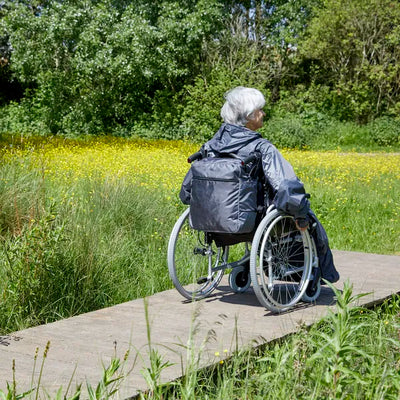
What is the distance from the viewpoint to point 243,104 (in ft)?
13.8

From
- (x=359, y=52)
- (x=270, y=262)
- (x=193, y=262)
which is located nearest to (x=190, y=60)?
(x=359, y=52)

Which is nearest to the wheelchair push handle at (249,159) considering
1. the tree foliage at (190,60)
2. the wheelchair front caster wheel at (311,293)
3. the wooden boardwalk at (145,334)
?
the wooden boardwalk at (145,334)

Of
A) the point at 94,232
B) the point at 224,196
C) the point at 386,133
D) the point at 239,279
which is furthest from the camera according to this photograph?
the point at 386,133

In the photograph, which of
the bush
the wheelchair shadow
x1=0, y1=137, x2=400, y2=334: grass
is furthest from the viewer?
the bush

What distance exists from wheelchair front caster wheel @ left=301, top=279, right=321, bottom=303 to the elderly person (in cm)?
16

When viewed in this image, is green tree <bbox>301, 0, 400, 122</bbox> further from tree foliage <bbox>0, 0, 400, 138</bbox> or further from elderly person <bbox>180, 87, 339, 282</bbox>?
elderly person <bbox>180, 87, 339, 282</bbox>

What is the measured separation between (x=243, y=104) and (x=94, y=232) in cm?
151

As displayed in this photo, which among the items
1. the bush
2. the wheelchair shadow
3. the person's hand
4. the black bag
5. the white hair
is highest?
the white hair

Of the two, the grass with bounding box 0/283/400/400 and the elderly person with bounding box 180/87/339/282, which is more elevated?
the elderly person with bounding box 180/87/339/282

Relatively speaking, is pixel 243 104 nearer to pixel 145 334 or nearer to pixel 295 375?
pixel 145 334

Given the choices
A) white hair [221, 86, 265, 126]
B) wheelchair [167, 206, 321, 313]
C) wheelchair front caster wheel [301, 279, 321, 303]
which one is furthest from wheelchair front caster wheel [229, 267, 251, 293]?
white hair [221, 86, 265, 126]

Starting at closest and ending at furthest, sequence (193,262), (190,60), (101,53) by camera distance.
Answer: (193,262) → (101,53) → (190,60)

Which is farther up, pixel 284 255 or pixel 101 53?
pixel 101 53

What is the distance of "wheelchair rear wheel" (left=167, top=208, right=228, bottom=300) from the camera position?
4227 millimetres
